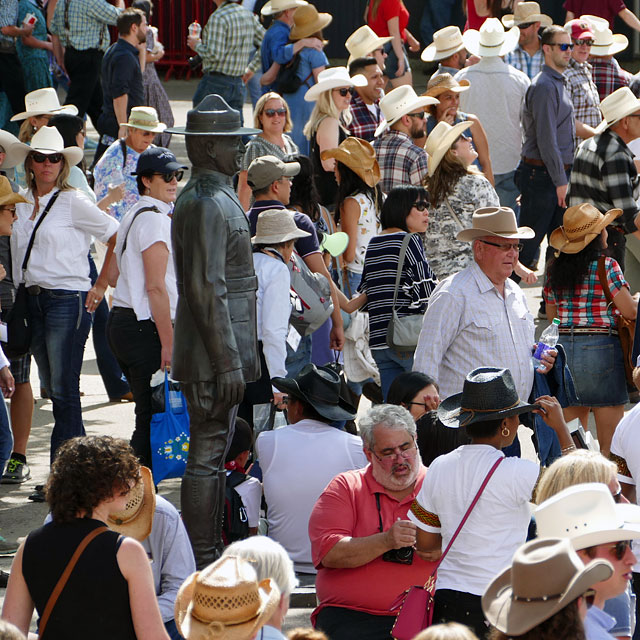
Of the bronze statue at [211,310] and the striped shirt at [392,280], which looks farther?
the striped shirt at [392,280]

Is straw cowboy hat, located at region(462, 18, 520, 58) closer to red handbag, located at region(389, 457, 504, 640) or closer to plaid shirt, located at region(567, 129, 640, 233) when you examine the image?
plaid shirt, located at region(567, 129, 640, 233)

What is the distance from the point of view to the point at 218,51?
1342 cm

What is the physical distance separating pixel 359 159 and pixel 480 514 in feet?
15.0

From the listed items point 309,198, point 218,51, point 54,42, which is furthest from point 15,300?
point 54,42

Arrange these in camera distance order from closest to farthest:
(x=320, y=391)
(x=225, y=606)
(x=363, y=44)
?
(x=225, y=606), (x=320, y=391), (x=363, y=44)

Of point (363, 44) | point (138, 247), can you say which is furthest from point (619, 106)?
point (138, 247)

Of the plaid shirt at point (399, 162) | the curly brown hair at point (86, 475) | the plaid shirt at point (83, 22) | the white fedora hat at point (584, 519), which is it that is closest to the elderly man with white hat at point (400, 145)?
the plaid shirt at point (399, 162)

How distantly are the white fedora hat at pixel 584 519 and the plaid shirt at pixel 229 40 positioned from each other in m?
10.1

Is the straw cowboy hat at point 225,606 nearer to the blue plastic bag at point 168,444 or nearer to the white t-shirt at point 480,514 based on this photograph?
the white t-shirt at point 480,514

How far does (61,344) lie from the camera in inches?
299

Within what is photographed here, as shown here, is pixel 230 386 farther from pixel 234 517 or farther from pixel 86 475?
pixel 86 475

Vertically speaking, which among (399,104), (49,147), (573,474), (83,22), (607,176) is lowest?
(573,474)

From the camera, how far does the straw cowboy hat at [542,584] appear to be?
332 centimetres

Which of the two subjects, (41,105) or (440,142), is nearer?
(440,142)
